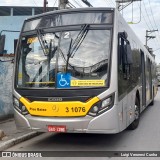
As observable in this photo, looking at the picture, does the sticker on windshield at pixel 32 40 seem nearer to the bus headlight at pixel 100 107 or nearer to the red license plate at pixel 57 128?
the red license plate at pixel 57 128

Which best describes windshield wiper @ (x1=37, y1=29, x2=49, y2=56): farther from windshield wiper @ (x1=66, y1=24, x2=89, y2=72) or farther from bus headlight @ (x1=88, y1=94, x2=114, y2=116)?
bus headlight @ (x1=88, y1=94, x2=114, y2=116)

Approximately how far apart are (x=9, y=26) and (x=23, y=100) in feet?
81.6

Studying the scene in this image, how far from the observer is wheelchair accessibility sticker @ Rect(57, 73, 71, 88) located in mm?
6984

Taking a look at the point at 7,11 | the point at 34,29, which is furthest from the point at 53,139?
the point at 7,11

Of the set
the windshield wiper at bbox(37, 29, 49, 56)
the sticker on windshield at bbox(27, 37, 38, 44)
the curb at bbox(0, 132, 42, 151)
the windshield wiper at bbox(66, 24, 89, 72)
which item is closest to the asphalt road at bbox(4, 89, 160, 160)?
the curb at bbox(0, 132, 42, 151)

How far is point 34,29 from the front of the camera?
7684 mm

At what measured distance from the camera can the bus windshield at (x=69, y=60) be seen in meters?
6.95

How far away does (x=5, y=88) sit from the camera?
11195 mm

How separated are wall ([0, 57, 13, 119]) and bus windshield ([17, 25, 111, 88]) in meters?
3.73

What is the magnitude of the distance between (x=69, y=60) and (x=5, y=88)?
477cm

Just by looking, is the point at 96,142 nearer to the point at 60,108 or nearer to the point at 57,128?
the point at 57,128

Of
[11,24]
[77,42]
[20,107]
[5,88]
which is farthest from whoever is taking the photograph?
[11,24]

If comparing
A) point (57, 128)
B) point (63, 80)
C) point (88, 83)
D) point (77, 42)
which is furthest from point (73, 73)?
point (57, 128)

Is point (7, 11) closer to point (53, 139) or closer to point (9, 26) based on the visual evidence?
point (9, 26)
